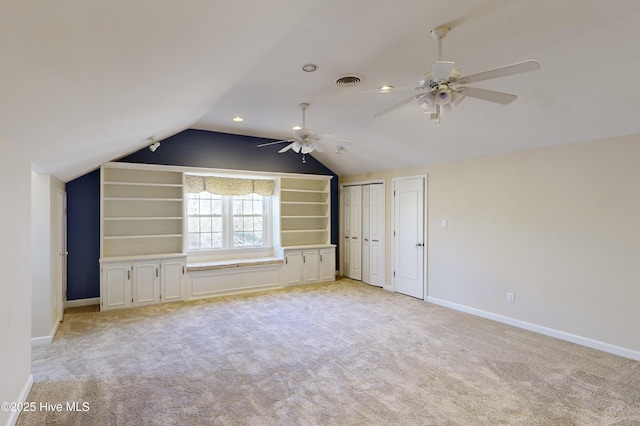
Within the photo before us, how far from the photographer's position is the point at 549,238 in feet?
14.1

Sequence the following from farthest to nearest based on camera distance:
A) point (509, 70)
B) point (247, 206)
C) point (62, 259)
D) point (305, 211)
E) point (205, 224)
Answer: point (305, 211)
point (247, 206)
point (205, 224)
point (62, 259)
point (509, 70)

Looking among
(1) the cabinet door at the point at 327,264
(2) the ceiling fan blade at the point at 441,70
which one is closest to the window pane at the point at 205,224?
(1) the cabinet door at the point at 327,264

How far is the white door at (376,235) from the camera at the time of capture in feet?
22.6

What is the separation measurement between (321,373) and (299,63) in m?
2.83

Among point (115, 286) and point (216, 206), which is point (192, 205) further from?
point (115, 286)

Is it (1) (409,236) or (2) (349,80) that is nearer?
(2) (349,80)

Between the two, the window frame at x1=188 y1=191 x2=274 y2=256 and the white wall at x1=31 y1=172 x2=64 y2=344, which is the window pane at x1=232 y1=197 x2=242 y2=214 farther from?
the white wall at x1=31 y1=172 x2=64 y2=344

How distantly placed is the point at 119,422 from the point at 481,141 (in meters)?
4.84

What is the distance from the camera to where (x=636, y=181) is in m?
3.58

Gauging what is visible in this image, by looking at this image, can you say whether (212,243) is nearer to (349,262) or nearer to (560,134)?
(349,262)

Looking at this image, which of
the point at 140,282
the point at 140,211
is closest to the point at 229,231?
the point at 140,211

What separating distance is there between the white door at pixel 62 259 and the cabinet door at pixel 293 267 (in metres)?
3.50

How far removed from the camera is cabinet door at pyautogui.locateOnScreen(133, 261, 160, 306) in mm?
5340

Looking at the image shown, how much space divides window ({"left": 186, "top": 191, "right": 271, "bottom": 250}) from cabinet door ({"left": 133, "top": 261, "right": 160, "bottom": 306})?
94 centimetres
